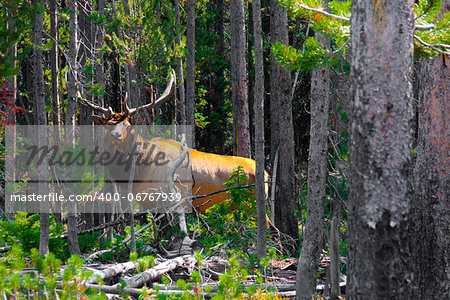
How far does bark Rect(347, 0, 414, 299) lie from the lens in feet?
12.0

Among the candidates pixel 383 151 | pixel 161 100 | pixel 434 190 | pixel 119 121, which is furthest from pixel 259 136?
pixel 383 151

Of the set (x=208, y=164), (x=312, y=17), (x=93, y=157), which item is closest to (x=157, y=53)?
(x=93, y=157)

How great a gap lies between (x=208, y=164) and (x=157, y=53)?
3626mm

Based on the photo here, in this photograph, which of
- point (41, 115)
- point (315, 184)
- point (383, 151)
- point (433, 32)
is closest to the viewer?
point (383, 151)

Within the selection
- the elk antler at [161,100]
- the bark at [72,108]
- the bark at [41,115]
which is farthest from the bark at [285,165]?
the bark at [41,115]

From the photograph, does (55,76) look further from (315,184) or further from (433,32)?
(433,32)

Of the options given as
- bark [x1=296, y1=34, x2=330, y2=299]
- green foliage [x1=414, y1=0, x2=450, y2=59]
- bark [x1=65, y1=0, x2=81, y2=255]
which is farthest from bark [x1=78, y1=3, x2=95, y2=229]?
green foliage [x1=414, y1=0, x2=450, y2=59]

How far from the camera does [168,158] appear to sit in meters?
12.3

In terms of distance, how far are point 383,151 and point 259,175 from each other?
510 centimetres

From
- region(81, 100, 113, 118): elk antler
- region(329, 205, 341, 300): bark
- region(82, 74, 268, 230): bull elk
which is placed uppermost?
region(81, 100, 113, 118): elk antler

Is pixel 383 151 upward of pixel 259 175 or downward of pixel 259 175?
upward

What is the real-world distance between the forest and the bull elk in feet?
0.14

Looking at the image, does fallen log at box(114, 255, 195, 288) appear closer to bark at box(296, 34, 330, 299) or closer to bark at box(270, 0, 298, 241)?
bark at box(296, 34, 330, 299)

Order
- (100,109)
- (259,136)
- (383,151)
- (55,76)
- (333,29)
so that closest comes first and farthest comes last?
(383,151)
(333,29)
(259,136)
(100,109)
(55,76)
